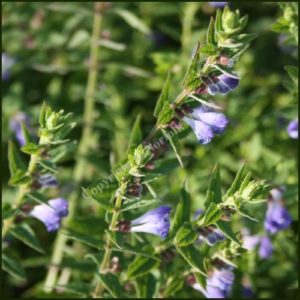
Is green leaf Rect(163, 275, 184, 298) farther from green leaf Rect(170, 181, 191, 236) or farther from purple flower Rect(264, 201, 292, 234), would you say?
purple flower Rect(264, 201, 292, 234)

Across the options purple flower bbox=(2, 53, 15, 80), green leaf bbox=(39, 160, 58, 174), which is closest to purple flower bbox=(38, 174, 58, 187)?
green leaf bbox=(39, 160, 58, 174)

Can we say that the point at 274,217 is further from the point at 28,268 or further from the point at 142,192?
the point at 28,268

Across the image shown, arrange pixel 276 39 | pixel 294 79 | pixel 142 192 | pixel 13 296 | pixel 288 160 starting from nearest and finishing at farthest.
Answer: pixel 142 192 < pixel 294 79 < pixel 288 160 < pixel 13 296 < pixel 276 39

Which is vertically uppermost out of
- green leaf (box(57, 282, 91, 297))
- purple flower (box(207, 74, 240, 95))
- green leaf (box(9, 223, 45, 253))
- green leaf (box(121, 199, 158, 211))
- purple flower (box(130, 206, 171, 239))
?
purple flower (box(207, 74, 240, 95))

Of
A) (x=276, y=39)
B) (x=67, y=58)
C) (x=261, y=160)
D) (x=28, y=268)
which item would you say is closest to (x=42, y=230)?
(x=28, y=268)

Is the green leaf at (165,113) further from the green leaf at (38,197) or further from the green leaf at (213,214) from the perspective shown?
the green leaf at (38,197)

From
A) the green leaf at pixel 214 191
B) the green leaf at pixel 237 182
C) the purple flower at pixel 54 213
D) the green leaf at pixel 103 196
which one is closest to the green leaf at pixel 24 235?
the purple flower at pixel 54 213
